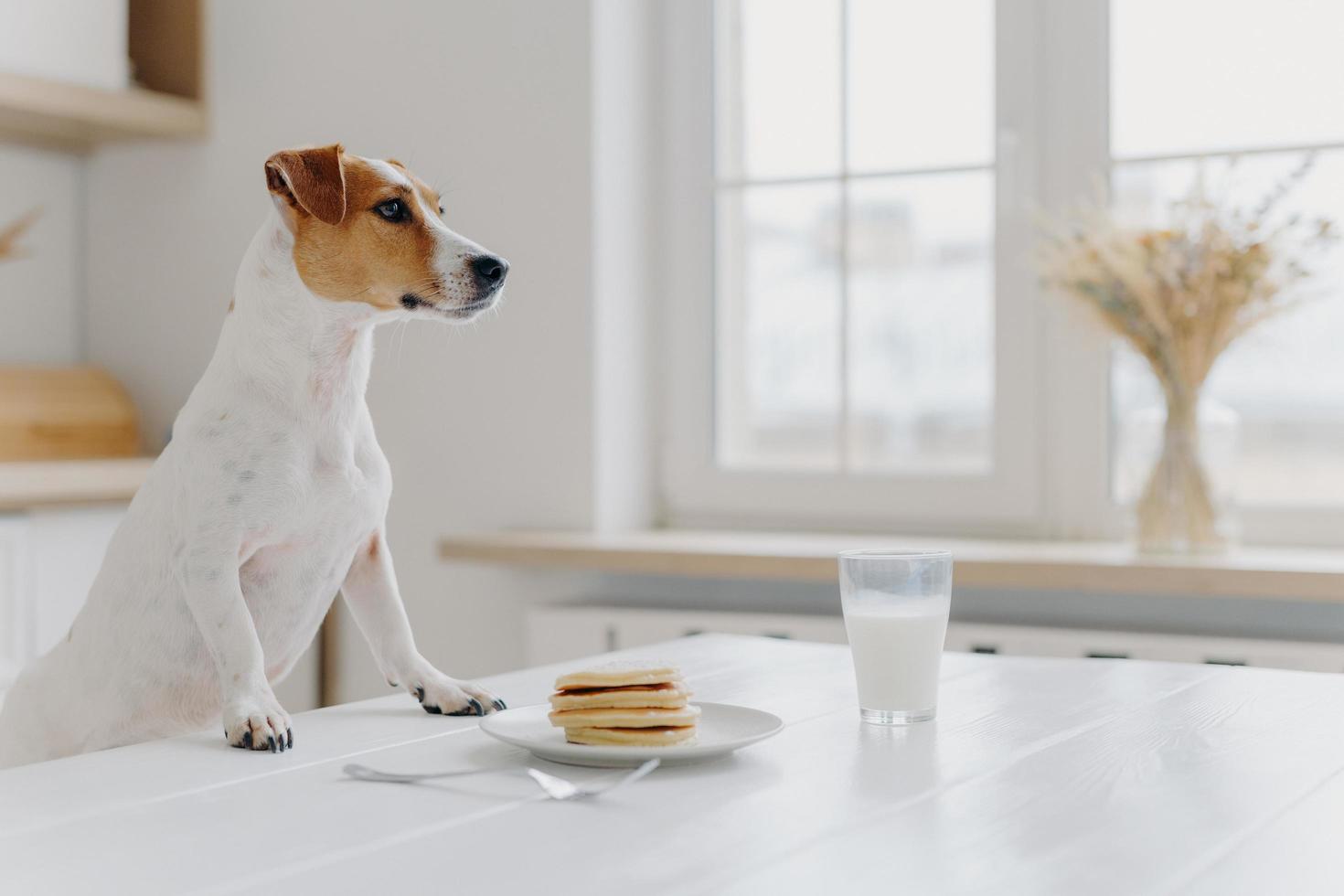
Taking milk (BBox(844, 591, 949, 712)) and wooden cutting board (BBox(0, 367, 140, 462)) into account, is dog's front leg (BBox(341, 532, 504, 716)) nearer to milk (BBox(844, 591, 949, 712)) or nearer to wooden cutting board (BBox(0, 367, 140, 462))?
milk (BBox(844, 591, 949, 712))

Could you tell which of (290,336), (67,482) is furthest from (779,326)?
(290,336)

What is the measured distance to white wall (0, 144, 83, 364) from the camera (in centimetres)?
281

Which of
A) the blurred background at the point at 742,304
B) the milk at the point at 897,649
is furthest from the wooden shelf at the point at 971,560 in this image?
the milk at the point at 897,649

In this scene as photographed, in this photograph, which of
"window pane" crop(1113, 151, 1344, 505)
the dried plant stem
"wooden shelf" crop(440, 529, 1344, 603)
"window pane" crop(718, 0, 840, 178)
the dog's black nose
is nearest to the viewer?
the dog's black nose

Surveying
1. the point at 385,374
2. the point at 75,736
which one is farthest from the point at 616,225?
the point at 75,736

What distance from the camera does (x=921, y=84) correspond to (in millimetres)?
2387

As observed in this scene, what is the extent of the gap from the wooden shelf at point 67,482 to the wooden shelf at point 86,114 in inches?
23.8

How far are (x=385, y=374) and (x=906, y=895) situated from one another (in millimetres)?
2081

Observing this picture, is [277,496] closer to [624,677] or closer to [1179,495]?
[624,677]

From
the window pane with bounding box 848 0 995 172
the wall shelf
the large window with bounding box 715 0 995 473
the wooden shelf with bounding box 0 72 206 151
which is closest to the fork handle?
the large window with bounding box 715 0 995 473

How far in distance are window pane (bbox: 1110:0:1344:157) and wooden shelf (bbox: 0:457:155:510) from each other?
1.63m

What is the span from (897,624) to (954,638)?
3.59 feet

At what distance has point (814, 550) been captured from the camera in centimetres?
216

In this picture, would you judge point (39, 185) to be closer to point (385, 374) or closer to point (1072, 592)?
point (385, 374)
